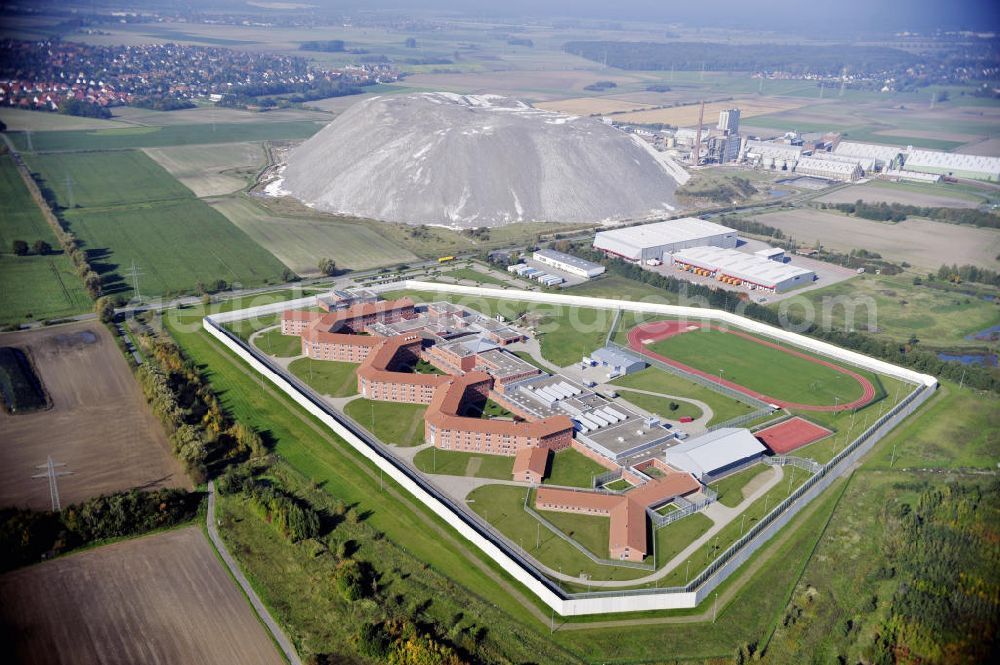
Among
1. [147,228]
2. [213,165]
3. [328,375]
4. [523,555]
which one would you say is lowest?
[523,555]

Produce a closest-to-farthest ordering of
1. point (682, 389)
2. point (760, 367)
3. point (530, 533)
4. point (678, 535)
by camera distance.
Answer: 1. point (530, 533)
2. point (678, 535)
3. point (682, 389)
4. point (760, 367)

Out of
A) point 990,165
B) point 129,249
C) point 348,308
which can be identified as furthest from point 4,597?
point 990,165

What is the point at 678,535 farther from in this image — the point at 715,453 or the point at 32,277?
Answer: the point at 32,277

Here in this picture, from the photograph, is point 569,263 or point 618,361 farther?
point 569,263

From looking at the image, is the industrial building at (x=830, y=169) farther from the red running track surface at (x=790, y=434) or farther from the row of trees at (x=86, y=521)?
the row of trees at (x=86, y=521)

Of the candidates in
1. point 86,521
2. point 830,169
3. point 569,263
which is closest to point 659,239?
point 569,263

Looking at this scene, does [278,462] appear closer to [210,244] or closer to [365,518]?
[365,518]

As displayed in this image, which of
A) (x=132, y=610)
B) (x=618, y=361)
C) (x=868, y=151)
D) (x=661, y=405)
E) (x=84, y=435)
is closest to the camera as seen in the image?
(x=132, y=610)
